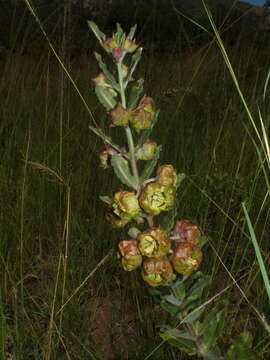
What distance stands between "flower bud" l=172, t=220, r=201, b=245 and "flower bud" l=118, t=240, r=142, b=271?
9cm

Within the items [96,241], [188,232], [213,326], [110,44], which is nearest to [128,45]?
[110,44]

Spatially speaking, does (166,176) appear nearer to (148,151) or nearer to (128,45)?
(148,151)

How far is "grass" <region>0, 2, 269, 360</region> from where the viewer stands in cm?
156

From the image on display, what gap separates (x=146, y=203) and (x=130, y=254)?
0.32 feet

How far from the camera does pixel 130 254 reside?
0.94 meters

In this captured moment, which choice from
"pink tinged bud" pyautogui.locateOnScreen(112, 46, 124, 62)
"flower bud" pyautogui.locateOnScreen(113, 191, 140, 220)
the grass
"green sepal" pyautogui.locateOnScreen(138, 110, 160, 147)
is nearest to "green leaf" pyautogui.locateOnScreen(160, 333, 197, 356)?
the grass

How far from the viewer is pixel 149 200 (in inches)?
36.5

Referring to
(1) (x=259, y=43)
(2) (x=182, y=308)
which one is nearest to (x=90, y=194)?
(2) (x=182, y=308)

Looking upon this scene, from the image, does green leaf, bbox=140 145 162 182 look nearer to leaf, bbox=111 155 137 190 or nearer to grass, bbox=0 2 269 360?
leaf, bbox=111 155 137 190

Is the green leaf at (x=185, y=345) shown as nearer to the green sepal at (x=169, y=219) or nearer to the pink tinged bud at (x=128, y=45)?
the green sepal at (x=169, y=219)

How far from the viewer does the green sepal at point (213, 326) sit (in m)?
1.07

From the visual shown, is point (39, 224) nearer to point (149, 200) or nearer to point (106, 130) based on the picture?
point (106, 130)

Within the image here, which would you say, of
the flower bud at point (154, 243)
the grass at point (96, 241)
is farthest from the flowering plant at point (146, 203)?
the grass at point (96, 241)

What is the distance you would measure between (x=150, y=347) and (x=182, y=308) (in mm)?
493
